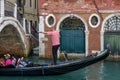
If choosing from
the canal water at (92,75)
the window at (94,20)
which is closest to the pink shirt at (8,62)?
the canal water at (92,75)

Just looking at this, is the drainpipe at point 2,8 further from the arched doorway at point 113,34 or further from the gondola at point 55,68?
the arched doorway at point 113,34

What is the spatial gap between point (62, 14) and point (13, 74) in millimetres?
4437

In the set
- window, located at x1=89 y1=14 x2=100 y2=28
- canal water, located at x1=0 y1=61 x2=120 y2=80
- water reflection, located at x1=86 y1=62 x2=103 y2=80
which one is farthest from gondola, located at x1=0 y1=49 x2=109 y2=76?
window, located at x1=89 y1=14 x2=100 y2=28

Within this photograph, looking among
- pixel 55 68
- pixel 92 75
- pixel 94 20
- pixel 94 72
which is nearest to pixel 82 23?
pixel 94 20

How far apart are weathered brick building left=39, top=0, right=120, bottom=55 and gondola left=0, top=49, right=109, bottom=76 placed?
3687 millimetres

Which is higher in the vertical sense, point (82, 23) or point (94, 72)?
point (82, 23)

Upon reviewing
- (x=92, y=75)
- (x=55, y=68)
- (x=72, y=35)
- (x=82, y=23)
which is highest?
(x=82, y=23)

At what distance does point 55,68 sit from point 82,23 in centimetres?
432

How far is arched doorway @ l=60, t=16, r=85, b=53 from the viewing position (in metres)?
14.3

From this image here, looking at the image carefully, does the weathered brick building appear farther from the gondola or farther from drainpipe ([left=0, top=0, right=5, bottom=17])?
the gondola

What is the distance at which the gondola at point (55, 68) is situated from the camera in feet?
33.4

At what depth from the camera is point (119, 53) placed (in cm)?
1388

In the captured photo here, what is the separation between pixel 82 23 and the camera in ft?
47.0

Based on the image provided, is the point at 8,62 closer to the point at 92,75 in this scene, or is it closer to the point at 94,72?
the point at 92,75
